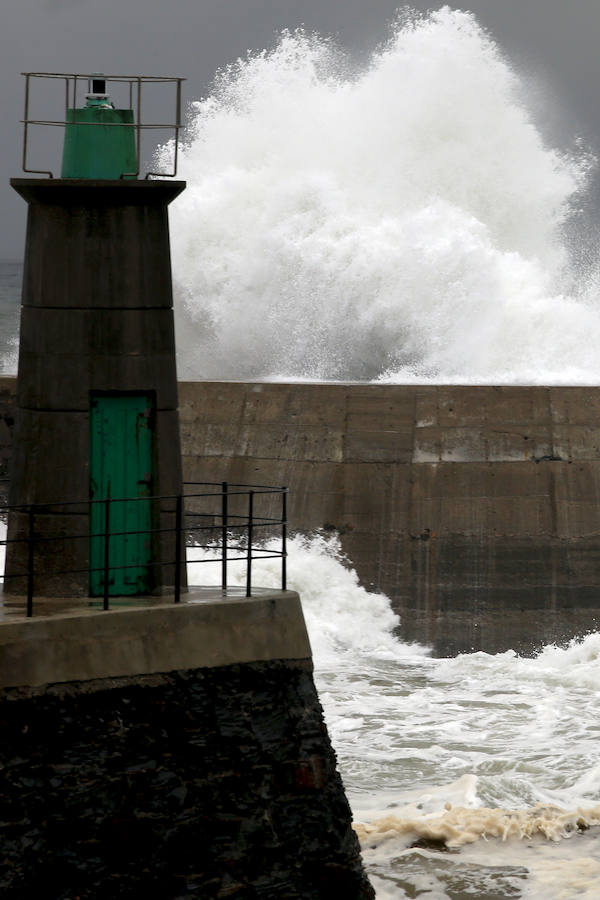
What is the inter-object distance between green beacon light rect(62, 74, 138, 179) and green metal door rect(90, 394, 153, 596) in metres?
0.94

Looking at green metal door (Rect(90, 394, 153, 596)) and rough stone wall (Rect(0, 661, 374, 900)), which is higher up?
green metal door (Rect(90, 394, 153, 596))

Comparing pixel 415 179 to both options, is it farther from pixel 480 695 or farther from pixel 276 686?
pixel 276 686

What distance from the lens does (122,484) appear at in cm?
634

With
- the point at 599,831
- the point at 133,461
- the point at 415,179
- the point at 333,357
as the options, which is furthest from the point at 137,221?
the point at 415,179

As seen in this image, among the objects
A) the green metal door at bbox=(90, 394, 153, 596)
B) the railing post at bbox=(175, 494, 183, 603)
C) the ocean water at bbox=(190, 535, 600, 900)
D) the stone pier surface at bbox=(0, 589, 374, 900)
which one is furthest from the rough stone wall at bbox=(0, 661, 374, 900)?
the ocean water at bbox=(190, 535, 600, 900)

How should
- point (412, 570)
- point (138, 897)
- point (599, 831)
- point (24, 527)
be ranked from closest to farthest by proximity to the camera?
1. point (138, 897)
2. point (24, 527)
3. point (599, 831)
4. point (412, 570)

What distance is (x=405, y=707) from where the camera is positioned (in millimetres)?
10734

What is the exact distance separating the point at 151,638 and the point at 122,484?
89 cm

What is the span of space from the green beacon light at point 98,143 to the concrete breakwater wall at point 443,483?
687cm

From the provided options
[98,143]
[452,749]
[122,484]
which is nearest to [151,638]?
[122,484]

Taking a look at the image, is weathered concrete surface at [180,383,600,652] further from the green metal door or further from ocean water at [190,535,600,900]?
the green metal door

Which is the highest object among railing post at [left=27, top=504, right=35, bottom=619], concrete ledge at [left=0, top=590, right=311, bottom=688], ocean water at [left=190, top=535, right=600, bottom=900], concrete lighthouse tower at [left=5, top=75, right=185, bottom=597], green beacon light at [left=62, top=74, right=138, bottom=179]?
green beacon light at [left=62, top=74, right=138, bottom=179]

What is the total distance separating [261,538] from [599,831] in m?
5.49

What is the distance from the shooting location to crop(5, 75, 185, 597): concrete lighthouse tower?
6.22 m
